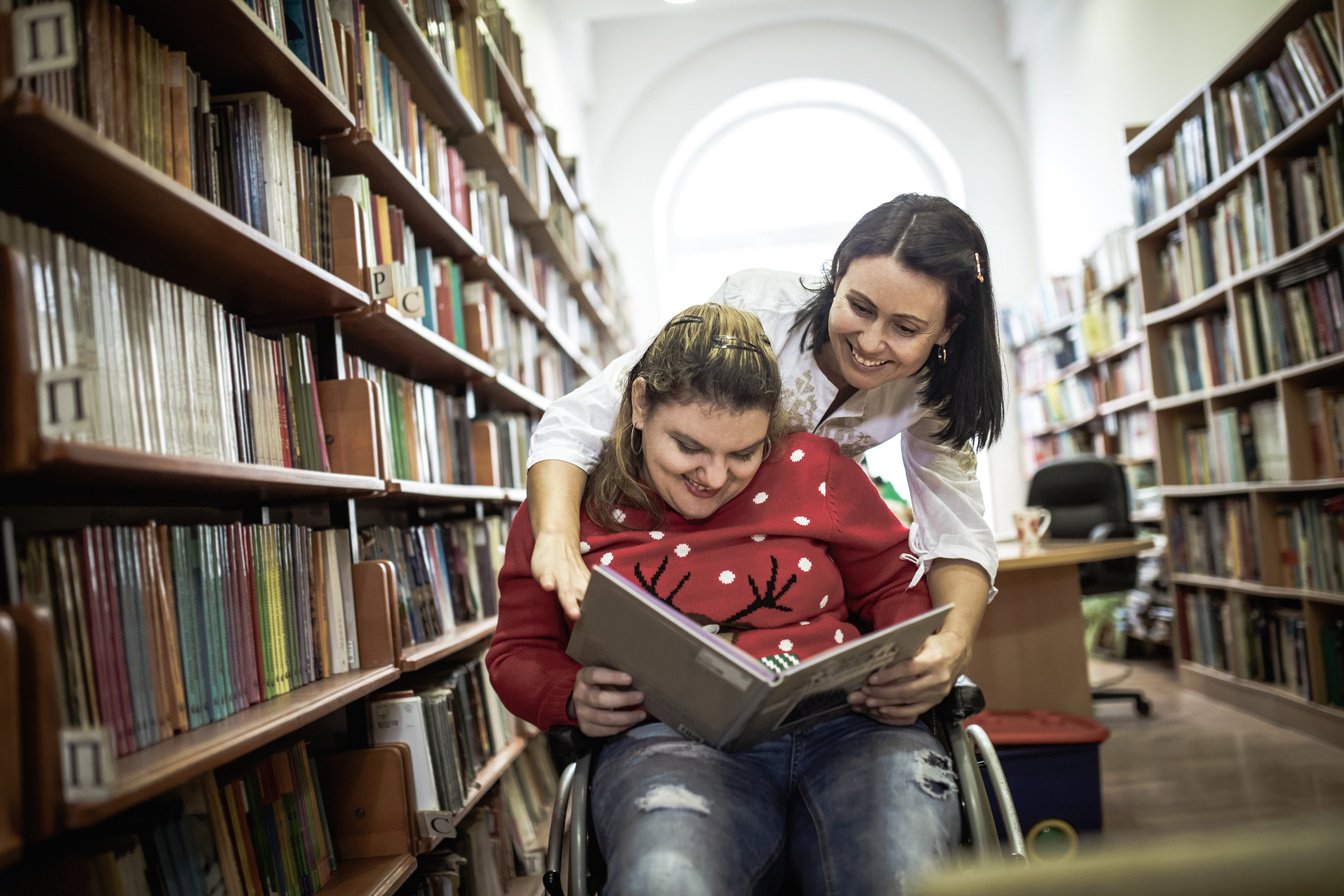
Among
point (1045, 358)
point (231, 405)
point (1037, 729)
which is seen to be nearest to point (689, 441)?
point (231, 405)

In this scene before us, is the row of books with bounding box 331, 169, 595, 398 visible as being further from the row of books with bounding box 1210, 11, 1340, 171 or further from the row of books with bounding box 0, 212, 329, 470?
the row of books with bounding box 1210, 11, 1340, 171

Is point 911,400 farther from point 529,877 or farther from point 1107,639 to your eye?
point 1107,639

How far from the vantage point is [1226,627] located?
3758mm

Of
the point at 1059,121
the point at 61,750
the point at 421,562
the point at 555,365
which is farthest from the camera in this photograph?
the point at 1059,121

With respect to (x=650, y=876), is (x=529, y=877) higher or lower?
lower

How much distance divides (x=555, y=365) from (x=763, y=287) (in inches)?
83.7

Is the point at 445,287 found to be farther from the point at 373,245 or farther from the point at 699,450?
the point at 699,450

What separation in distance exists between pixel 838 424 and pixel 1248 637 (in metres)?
2.76

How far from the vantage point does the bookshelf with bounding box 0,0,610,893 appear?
92 cm

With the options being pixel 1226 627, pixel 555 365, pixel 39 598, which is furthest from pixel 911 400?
pixel 1226 627

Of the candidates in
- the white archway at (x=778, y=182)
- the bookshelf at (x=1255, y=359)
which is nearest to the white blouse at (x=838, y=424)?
the bookshelf at (x=1255, y=359)

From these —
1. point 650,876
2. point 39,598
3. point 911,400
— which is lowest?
point 650,876

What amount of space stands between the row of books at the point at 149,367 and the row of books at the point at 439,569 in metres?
0.39

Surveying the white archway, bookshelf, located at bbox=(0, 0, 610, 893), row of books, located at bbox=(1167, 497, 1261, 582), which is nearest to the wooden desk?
row of books, located at bbox=(1167, 497, 1261, 582)
